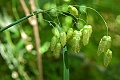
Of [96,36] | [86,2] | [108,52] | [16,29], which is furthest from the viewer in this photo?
[96,36]

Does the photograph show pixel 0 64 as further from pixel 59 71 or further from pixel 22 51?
pixel 59 71

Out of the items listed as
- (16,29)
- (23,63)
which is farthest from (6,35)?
(23,63)

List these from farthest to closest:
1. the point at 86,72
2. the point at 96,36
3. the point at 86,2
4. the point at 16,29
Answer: the point at 86,72
the point at 96,36
the point at 16,29
the point at 86,2

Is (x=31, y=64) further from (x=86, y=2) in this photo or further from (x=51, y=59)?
(x=86, y=2)

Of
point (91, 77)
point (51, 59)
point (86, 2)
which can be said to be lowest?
point (91, 77)

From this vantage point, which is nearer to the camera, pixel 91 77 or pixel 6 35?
pixel 6 35

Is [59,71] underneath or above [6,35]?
underneath
